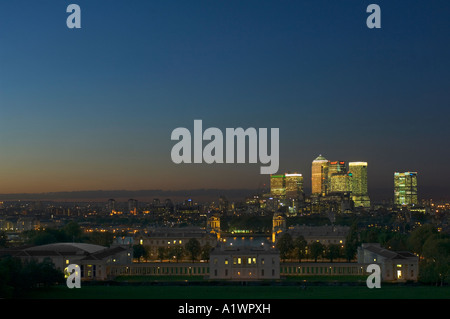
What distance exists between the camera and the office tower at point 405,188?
179000 mm

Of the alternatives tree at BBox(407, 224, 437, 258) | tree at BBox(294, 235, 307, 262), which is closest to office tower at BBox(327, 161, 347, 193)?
tree at BBox(407, 224, 437, 258)

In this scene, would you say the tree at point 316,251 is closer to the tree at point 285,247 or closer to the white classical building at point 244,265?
the tree at point 285,247

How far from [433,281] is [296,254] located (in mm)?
13054

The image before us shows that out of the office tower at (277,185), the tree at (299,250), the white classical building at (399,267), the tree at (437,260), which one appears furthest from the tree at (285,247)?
the office tower at (277,185)

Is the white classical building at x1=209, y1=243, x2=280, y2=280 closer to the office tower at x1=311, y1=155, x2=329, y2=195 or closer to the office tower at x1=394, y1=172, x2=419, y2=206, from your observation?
the office tower at x1=394, y1=172, x2=419, y2=206

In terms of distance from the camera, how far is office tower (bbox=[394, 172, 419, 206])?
179 m

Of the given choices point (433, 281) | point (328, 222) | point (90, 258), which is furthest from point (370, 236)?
point (328, 222)

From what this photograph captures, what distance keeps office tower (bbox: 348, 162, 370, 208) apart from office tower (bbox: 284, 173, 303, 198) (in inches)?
590

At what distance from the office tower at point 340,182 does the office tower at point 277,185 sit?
47.6 feet

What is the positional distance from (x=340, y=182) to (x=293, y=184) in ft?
46.6

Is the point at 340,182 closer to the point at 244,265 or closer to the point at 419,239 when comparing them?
the point at 419,239

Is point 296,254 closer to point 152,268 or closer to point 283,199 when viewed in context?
point 152,268
